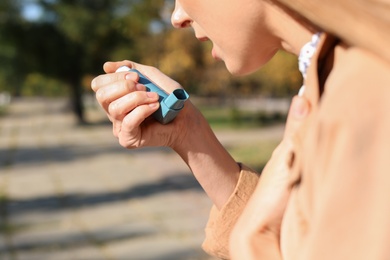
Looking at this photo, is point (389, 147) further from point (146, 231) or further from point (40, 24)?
point (40, 24)

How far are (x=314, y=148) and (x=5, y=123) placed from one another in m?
24.6

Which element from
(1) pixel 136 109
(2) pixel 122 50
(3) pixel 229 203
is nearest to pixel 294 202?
(1) pixel 136 109

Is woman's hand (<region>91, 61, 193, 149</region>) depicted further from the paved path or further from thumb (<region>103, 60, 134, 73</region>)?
the paved path

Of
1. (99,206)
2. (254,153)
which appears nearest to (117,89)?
(99,206)

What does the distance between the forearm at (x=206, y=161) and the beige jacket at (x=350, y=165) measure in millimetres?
584

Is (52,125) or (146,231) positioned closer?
(146,231)

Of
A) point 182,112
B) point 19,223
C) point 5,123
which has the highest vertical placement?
point 182,112

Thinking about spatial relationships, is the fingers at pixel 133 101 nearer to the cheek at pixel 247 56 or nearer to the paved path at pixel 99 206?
the cheek at pixel 247 56

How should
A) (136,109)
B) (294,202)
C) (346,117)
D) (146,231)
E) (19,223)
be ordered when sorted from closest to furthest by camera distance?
1. (346,117)
2. (294,202)
3. (136,109)
4. (146,231)
5. (19,223)

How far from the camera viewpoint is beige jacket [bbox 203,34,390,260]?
0.74m

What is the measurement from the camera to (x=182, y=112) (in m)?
1.36

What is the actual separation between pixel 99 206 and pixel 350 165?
7.86 meters

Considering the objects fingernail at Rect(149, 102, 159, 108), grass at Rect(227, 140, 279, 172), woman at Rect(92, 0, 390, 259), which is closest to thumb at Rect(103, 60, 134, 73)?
woman at Rect(92, 0, 390, 259)

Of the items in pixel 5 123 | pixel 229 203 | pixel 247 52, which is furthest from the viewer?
pixel 5 123
